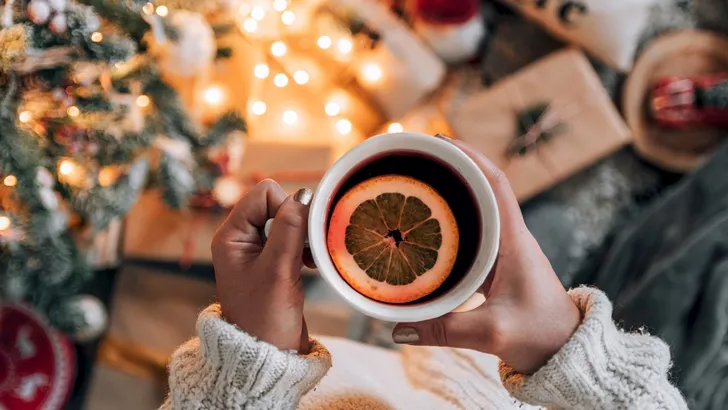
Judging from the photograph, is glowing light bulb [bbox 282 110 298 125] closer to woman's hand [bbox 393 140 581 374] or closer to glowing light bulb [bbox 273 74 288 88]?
glowing light bulb [bbox 273 74 288 88]

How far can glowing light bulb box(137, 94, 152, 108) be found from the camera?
120cm

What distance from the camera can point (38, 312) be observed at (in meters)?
1.44

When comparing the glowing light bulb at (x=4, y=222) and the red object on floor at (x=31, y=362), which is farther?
the red object on floor at (x=31, y=362)

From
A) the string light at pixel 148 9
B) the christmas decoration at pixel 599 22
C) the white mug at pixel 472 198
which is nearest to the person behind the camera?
the white mug at pixel 472 198

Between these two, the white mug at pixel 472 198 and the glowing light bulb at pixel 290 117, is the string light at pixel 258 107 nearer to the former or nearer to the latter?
the glowing light bulb at pixel 290 117

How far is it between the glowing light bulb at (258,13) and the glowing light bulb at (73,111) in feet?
1.90

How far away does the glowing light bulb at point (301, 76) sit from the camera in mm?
1565

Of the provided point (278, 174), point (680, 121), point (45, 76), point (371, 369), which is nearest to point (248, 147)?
point (278, 174)

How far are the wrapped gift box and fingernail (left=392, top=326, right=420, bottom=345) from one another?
0.88 metres

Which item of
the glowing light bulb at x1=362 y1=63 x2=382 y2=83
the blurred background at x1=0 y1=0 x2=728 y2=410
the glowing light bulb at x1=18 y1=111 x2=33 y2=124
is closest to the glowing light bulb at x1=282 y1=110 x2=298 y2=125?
the blurred background at x1=0 y1=0 x2=728 y2=410

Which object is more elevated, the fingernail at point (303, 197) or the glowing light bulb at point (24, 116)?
the fingernail at point (303, 197)

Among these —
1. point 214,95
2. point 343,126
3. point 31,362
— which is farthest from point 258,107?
point 31,362

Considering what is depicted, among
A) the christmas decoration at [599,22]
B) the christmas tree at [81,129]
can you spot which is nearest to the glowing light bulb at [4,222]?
the christmas tree at [81,129]

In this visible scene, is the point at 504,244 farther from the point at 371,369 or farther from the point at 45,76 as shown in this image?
the point at 45,76
